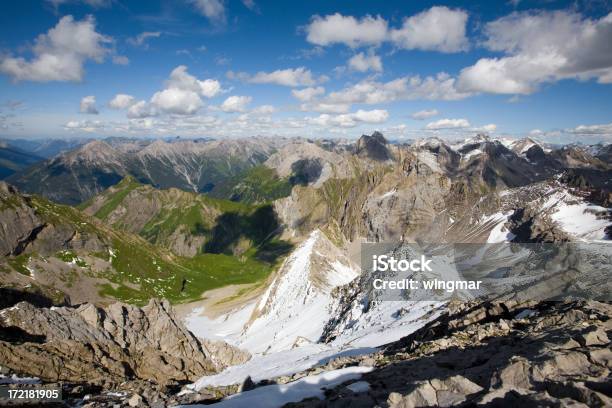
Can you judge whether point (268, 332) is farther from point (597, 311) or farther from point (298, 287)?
point (597, 311)

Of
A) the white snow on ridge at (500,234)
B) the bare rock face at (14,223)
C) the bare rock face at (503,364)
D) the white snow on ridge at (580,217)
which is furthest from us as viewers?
the white snow on ridge at (500,234)

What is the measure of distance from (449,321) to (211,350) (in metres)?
36.3

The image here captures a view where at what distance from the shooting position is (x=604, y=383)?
42.7 ft

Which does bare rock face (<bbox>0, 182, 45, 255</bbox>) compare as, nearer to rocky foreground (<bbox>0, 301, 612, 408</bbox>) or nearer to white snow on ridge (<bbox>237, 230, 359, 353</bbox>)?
white snow on ridge (<bbox>237, 230, 359, 353</bbox>)

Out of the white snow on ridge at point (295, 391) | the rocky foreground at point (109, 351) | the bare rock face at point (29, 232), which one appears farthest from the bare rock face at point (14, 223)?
the white snow on ridge at point (295, 391)

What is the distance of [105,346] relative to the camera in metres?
44.0

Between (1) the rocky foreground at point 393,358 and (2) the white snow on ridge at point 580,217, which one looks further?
(2) the white snow on ridge at point 580,217

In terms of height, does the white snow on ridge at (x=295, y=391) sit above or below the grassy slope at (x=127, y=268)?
above

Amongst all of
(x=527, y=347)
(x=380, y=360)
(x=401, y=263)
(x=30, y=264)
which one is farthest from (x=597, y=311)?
(x=30, y=264)

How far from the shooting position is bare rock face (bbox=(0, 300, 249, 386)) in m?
34.9

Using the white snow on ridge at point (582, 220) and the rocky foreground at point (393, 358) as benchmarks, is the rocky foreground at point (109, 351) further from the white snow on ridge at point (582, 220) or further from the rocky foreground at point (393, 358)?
the white snow on ridge at point (582, 220)

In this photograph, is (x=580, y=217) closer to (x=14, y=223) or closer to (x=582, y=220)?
(x=582, y=220)

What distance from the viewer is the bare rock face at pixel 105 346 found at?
34.9 m

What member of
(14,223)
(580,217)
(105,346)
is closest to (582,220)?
(580,217)
